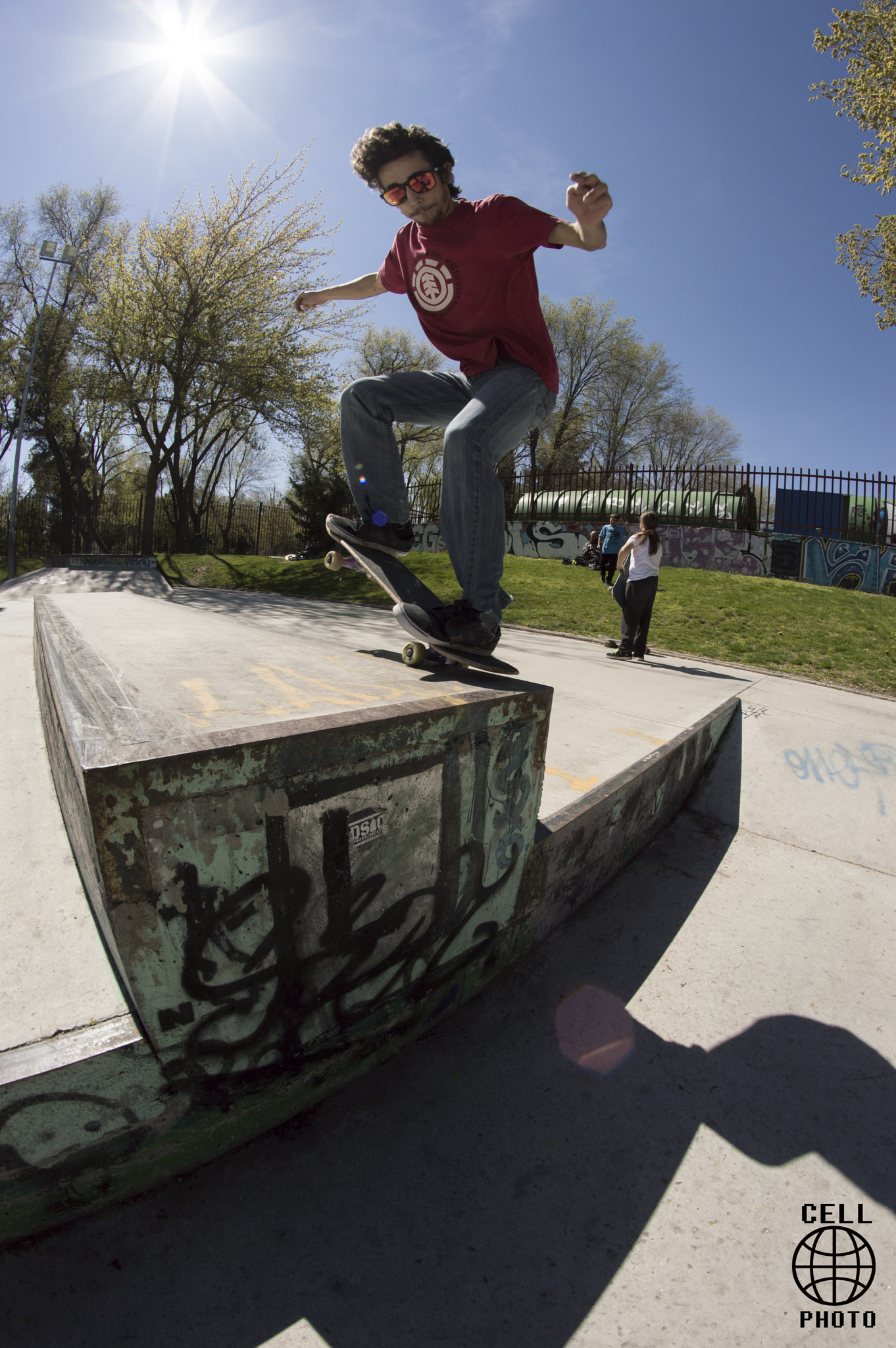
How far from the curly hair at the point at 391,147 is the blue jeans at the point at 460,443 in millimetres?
658

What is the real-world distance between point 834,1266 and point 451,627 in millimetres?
1734

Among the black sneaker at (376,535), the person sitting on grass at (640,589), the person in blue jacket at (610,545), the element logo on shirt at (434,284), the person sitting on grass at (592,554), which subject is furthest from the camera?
the person sitting on grass at (592,554)

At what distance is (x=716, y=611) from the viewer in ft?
31.1

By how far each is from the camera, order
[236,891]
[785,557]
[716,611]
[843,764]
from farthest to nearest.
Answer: [785,557]
[716,611]
[843,764]
[236,891]

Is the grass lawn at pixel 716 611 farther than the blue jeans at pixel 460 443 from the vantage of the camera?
Yes

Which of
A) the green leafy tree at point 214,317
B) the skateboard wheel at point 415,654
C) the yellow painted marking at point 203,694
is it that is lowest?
the skateboard wheel at point 415,654

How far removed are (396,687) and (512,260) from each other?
5.26ft

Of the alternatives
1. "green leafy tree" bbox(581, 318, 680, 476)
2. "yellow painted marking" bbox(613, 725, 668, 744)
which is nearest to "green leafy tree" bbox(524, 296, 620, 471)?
"green leafy tree" bbox(581, 318, 680, 476)

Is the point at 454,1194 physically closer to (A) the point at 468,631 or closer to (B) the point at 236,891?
(B) the point at 236,891

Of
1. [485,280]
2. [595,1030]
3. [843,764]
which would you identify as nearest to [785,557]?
[843,764]

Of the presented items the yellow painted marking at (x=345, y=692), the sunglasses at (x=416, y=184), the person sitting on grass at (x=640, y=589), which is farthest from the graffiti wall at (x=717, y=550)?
the yellow painted marking at (x=345, y=692)

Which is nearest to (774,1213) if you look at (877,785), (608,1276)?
(608,1276)

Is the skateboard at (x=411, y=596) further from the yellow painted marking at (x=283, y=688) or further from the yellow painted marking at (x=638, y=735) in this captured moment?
the yellow painted marking at (x=638, y=735)

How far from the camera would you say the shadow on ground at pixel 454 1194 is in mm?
1005
